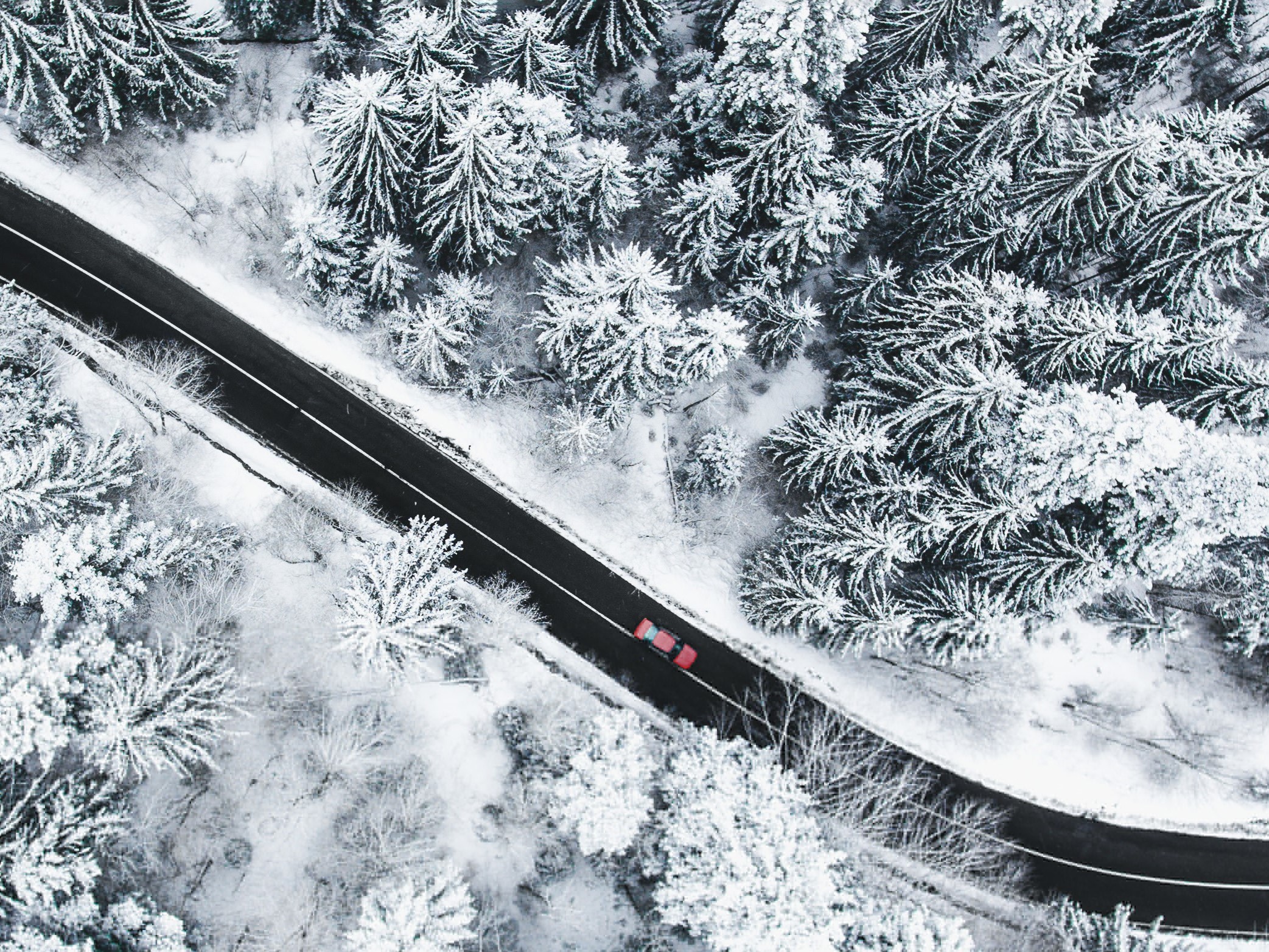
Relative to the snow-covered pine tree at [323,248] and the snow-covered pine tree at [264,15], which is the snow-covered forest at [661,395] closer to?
the snow-covered pine tree at [323,248]

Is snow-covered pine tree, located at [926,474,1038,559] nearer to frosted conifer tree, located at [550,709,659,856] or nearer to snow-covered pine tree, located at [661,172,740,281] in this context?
snow-covered pine tree, located at [661,172,740,281]

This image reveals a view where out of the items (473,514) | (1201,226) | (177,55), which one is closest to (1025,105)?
(1201,226)

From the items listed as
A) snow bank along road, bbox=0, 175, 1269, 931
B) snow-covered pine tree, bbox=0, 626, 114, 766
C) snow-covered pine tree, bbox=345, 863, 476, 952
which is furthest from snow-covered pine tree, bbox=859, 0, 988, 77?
snow-covered pine tree, bbox=0, 626, 114, 766

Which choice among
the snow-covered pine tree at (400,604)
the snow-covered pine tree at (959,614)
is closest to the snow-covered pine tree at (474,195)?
the snow-covered pine tree at (400,604)

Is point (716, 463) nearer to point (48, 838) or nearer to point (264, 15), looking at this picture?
point (48, 838)

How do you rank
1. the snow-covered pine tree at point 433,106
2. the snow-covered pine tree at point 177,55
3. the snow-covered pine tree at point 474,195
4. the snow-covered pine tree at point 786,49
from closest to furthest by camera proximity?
the snow-covered pine tree at point 786,49, the snow-covered pine tree at point 474,195, the snow-covered pine tree at point 433,106, the snow-covered pine tree at point 177,55

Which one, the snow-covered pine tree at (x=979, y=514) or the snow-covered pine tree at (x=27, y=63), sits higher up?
the snow-covered pine tree at (x=979, y=514)

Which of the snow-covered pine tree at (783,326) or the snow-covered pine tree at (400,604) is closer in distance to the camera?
the snow-covered pine tree at (400,604)
